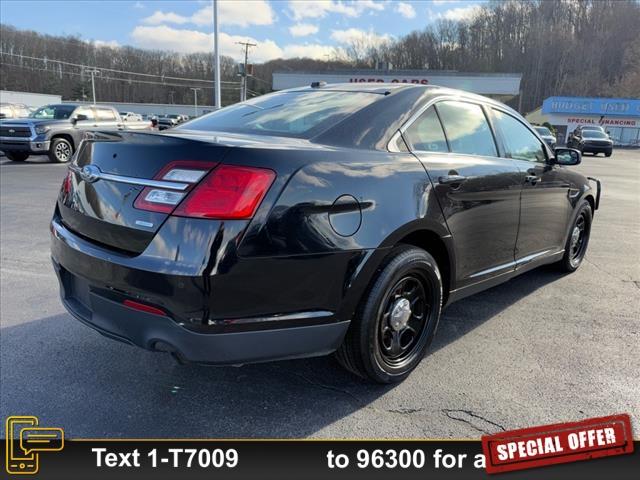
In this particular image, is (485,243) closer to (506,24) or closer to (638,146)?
(638,146)

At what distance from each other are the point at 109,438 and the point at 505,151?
322 centimetres

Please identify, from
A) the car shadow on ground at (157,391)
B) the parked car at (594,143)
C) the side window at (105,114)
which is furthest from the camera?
the parked car at (594,143)

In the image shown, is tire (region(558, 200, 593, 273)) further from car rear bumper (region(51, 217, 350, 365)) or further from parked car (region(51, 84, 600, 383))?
car rear bumper (region(51, 217, 350, 365))

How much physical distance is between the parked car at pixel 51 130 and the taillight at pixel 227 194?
12.5 metres

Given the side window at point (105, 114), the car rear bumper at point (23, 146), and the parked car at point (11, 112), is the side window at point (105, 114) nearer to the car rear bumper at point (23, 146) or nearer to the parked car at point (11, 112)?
the car rear bumper at point (23, 146)

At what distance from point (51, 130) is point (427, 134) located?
47.5 ft

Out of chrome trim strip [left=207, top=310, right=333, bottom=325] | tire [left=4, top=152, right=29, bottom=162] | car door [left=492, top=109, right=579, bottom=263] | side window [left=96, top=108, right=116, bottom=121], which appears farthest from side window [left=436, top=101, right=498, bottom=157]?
side window [left=96, top=108, right=116, bottom=121]

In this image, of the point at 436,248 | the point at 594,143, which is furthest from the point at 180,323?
the point at 594,143

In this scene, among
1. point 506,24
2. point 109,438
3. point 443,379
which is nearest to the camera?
point 109,438

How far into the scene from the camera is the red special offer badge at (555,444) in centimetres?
224

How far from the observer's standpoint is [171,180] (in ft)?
6.73

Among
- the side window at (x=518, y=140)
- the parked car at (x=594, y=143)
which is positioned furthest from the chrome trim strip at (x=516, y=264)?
the parked car at (x=594, y=143)

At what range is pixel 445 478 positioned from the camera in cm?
212

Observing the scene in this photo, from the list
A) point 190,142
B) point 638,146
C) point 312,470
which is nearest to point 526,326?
point 312,470
